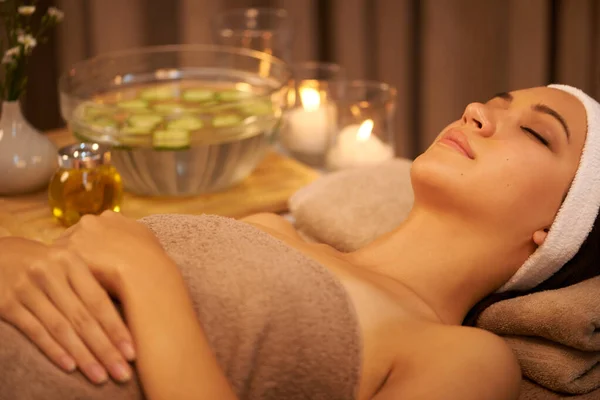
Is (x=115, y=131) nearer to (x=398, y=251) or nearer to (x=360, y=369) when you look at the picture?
(x=398, y=251)

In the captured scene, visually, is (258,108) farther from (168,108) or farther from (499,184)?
(499,184)

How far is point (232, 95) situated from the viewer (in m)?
1.79

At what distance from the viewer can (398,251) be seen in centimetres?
123

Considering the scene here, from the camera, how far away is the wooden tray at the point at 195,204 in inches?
A: 60.1

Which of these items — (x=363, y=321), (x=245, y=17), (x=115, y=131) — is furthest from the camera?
(x=245, y=17)

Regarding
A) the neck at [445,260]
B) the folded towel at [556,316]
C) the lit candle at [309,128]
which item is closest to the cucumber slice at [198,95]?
the lit candle at [309,128]

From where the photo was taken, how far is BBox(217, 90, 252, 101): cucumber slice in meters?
1.77

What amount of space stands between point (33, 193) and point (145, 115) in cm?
30

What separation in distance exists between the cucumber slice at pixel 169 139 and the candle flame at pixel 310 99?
20.4 inches

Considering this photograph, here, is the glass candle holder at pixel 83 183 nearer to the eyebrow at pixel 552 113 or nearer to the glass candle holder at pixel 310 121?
the glass candle holder at pixel 310 121

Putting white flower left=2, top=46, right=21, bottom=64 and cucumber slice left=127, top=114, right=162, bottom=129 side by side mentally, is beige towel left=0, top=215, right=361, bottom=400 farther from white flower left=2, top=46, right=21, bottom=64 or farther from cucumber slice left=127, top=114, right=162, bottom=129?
white flower left=2, top=46, right=21, bottom=64

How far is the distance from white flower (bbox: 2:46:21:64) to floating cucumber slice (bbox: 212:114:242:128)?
15.9 inches

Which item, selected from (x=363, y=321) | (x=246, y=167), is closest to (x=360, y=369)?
(x=363, y=321)

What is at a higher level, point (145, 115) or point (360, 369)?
point (145, 115)
